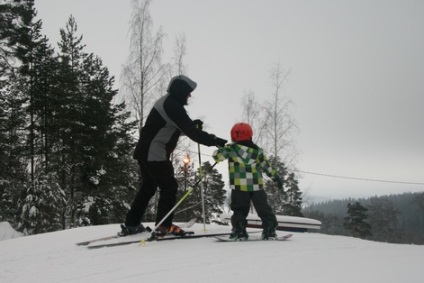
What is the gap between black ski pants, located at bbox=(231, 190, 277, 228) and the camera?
13.7 feet

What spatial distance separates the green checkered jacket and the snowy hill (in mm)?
774

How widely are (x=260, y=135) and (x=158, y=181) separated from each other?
16962 millimetres

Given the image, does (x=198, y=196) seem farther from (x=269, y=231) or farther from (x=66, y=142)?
(x=269, y=231)

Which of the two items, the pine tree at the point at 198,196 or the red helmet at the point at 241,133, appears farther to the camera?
the pine tree at the point at 198,196

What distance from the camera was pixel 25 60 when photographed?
14609 millimetres

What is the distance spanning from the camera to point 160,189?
4.18 metres

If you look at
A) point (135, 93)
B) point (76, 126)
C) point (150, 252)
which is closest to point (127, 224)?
point (150, 252)

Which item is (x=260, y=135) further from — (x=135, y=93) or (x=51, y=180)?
(x=51, y=180)

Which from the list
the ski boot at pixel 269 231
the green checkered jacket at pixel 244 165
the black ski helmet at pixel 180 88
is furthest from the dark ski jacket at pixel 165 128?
the ski boot at pixel 269 231

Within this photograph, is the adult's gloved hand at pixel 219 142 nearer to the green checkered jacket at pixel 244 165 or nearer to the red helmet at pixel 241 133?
the green checkered jacket at pixel 244 165

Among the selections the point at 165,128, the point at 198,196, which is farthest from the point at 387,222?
the point at 165,128

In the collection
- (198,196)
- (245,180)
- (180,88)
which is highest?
(180,88)

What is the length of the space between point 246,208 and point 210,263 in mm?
1478

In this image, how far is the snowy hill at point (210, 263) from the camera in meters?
2.33
